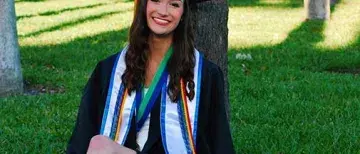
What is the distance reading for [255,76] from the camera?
27.3ft

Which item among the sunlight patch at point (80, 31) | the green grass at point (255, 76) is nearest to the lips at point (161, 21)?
the green grass at point (255, 76)

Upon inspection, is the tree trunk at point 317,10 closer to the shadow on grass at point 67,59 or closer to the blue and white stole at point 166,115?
the shadow on grass at point 67,59

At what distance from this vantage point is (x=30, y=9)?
16.8 meters

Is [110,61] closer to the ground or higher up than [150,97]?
higher up

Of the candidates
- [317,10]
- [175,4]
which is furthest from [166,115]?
[317,10]

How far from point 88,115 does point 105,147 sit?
1.22ft

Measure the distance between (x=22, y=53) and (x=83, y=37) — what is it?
1.64 m

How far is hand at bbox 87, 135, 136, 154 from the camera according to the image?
3098 mm

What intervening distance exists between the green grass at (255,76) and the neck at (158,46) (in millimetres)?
1916

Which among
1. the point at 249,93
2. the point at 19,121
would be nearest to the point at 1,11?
the point at 19,121

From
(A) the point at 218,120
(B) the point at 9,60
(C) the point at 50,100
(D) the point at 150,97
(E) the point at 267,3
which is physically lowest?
(E) the point at 267,3

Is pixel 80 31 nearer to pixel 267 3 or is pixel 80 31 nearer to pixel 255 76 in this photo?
pixel 255 76

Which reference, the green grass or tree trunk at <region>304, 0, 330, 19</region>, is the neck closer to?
the green grass

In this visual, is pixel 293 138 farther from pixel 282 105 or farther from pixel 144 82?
pixel 144 82
